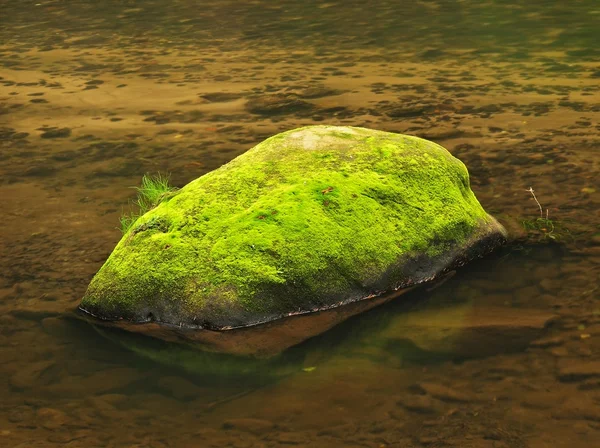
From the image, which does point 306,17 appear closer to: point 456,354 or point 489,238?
point 489,238

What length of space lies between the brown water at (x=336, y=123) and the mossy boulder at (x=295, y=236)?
0.68 feet

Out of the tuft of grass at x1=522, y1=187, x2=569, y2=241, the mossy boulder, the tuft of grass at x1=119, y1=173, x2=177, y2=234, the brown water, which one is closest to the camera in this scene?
the brown water

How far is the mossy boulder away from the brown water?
0.68 ft

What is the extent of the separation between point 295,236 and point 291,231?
41 mm

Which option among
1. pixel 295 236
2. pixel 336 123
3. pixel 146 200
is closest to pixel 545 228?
pixel 295 236

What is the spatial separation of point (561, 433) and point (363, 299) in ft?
4.71

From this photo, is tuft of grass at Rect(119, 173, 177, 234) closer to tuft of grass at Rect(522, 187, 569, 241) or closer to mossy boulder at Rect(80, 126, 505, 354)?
mossy boulder at Rect(80, 126, 505, 354)

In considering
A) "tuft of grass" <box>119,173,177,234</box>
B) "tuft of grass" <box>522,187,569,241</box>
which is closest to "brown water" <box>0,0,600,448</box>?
"tuft of grass" <box>522,187,569,241</box>

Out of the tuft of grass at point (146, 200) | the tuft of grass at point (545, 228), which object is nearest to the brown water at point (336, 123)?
the tuft of grass at point (545, 228)

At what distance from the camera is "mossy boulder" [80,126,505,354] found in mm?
4527

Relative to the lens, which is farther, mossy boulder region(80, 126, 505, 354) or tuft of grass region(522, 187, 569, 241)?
tuft of grass region(522, 187, 569, 241)

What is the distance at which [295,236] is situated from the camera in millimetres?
4676

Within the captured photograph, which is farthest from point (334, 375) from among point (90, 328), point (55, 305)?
point (55, 305)

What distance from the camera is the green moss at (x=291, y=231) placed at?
14.9 ft
